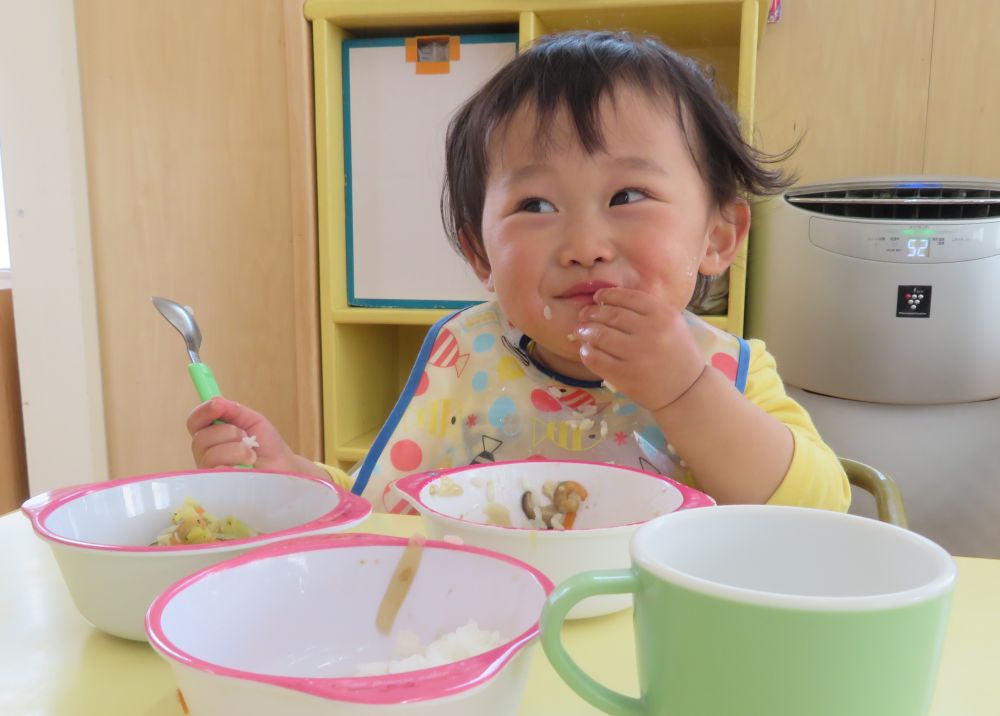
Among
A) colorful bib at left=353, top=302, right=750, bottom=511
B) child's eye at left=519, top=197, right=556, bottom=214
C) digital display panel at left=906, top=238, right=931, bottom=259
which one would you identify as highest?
child's eye at left=519, top=197, right=556, bottom=214

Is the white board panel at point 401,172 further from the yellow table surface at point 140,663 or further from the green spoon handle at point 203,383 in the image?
the yellow table surface at point 140,663

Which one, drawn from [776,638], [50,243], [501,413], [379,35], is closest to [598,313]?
[501,413]

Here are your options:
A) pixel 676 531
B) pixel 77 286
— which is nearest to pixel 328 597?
pixel 676 531

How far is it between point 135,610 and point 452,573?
6.5 inches

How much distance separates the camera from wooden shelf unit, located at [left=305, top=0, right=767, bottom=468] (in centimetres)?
152

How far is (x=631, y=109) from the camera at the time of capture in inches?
34.3

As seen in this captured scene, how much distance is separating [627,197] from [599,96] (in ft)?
0.40

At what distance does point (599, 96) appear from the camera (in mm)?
873

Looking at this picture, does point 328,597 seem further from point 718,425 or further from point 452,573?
point 718,425

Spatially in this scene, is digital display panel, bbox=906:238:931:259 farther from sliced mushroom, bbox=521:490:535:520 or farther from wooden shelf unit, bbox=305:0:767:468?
sliced mushroom, bbox=521:490:535:520

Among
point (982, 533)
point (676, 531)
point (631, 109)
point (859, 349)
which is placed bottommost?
point (982, 533)

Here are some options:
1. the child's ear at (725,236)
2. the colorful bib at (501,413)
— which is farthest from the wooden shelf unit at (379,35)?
the colorful bib at (501,413)

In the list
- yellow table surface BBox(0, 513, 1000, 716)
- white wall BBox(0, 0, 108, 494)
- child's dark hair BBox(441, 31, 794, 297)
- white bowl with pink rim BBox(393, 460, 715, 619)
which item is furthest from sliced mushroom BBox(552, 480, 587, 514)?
white wall BBox(0, 0, 108, 494)

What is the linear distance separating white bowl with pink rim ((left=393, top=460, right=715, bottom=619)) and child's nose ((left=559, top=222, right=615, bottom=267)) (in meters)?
0.27
